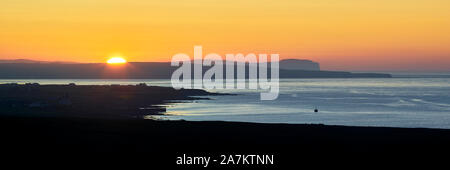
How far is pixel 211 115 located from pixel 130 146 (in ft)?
142

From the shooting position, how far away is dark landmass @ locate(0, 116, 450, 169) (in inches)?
741

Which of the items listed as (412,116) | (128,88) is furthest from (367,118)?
(128,88)

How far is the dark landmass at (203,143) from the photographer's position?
18812 mm

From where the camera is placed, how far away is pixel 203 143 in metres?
22.1

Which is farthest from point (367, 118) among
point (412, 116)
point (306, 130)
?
point (306, 130)
